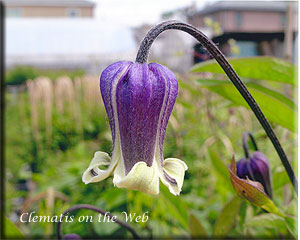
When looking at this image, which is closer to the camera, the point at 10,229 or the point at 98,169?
the point at 98,169

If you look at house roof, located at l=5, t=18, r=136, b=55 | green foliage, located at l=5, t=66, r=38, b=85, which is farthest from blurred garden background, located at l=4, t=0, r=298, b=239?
house roof, located at l=5, t=18, r=136, b=55

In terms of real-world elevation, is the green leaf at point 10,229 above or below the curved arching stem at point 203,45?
below

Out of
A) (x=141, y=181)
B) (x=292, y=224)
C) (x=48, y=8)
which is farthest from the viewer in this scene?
(x=48, y=8)

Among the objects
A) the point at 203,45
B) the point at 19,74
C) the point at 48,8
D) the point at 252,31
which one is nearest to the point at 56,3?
the point at 48,8

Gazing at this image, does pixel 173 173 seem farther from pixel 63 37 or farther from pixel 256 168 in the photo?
pixel 63 37

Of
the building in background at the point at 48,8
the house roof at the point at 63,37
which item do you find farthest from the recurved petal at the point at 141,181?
the building in background at the point at 48,8

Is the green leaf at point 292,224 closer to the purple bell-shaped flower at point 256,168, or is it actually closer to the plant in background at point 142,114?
the purple bell-shaped flower at point 256,168
